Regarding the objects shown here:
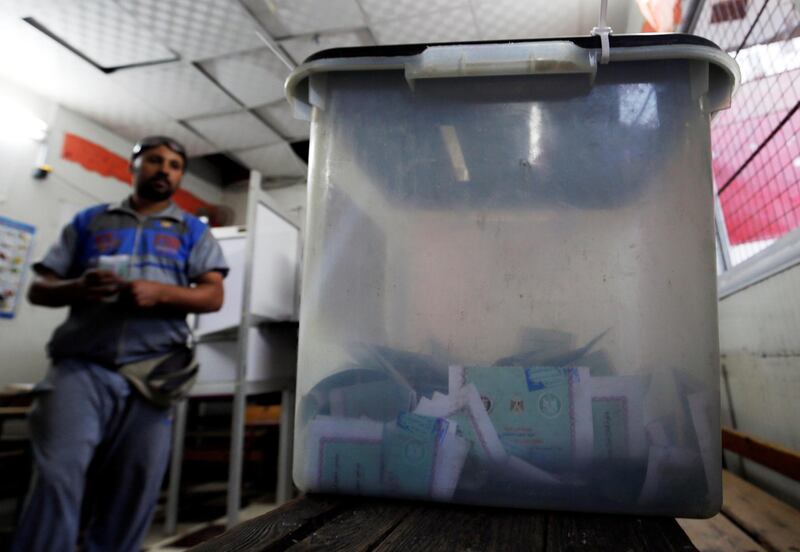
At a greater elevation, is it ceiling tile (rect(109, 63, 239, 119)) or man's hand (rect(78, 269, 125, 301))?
ceiling tile (rect(109, 63, 239, 119))

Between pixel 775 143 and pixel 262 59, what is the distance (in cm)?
228

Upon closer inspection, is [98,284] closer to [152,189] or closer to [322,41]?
[152,189]

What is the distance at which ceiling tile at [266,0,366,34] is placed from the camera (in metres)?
2.05

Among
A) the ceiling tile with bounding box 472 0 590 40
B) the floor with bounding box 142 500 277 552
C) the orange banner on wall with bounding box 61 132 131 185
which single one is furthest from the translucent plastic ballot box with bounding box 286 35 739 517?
the orange banner on wall with bounding box 61 132 131 185

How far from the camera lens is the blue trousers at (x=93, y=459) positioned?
3.09ft

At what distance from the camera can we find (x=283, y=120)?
3.11 metres

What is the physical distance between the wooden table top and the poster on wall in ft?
9.35

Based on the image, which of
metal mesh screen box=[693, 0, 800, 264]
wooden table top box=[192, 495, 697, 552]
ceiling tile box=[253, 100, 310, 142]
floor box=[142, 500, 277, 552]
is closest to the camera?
wooden table top box=[192, 495, 697, 552]

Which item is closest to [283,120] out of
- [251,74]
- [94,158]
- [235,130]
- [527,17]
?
[235,130]

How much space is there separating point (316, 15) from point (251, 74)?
64 cm

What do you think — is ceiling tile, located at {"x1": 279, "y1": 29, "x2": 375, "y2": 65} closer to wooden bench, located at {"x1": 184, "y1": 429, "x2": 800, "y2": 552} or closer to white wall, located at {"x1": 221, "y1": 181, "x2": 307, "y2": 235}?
white wall, located at {"x1": 221, "y1": 181, "x2": 307, "y2": 235}

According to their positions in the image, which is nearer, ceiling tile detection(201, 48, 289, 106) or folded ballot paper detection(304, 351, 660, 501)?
folded ballot paper detection(304, 351, 660, 501)

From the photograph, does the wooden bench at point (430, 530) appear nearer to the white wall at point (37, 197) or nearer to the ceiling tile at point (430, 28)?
the ceiling tile at point (430, 28)

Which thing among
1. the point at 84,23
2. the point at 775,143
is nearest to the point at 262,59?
the point at 84,23
